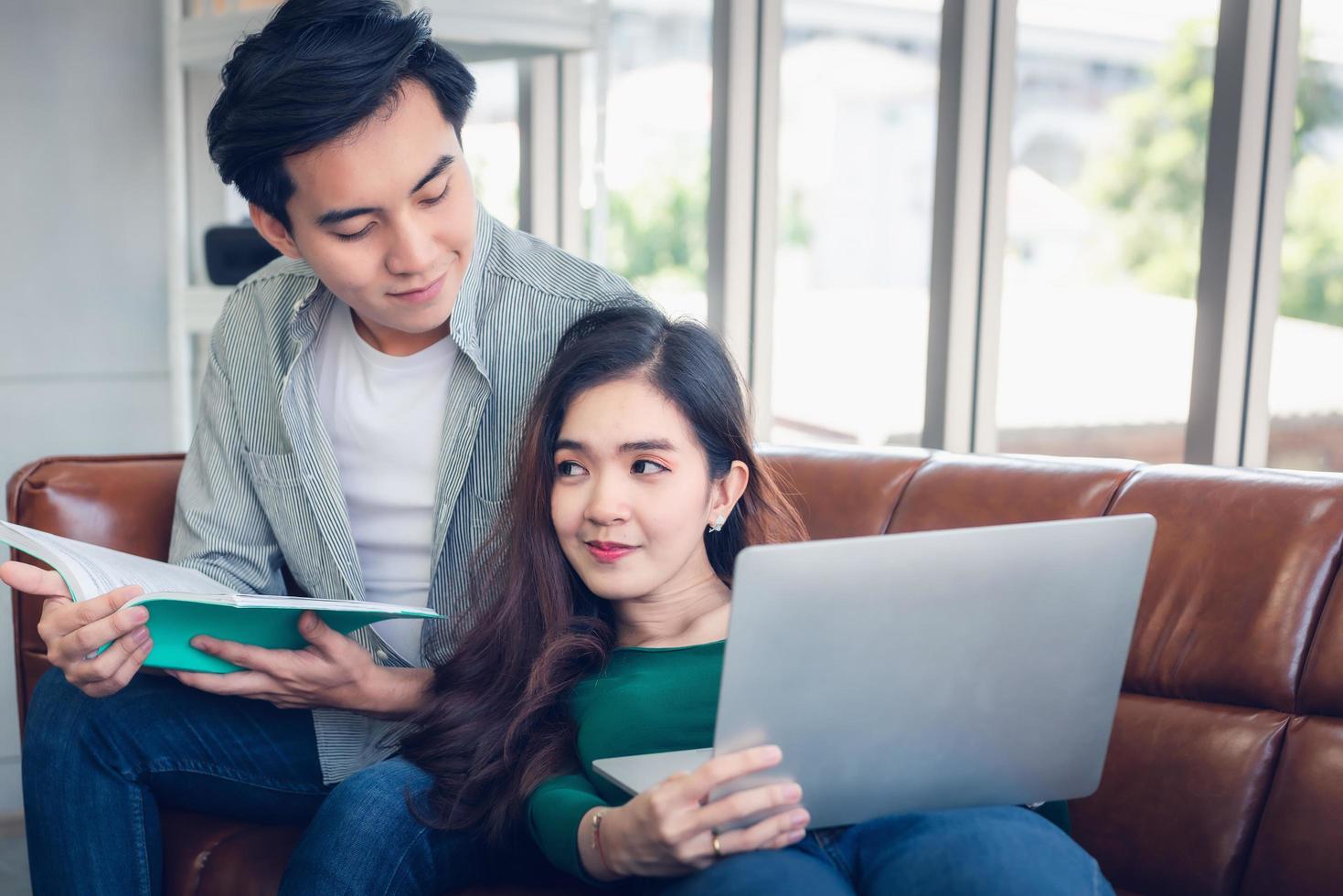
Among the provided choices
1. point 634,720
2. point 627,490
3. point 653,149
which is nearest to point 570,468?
point 627,490

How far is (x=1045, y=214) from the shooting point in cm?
236

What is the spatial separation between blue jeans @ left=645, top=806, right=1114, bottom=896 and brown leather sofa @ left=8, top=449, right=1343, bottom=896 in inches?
16.9

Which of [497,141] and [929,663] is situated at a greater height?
[497,141]

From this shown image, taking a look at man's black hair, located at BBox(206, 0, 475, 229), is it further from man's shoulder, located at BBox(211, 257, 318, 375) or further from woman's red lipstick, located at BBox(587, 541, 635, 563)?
woman's red lipstick, located at BBox(587, 541, 635, 563)

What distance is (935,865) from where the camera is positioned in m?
1.04

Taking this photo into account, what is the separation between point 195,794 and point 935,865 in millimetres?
927

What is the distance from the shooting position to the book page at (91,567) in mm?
1232

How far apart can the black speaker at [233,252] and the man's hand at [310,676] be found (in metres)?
1.50

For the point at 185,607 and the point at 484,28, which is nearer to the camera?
the point at 185,607

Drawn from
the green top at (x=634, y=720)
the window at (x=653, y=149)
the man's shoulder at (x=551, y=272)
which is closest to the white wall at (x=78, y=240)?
the window at (x=653, y=149)

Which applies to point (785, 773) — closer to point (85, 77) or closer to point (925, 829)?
point (925, 829)

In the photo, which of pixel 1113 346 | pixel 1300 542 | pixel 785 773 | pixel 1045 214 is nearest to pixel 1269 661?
pixel 1300 542

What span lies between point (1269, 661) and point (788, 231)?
157cm

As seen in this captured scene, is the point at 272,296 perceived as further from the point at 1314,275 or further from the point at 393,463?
the point at 1314,275
